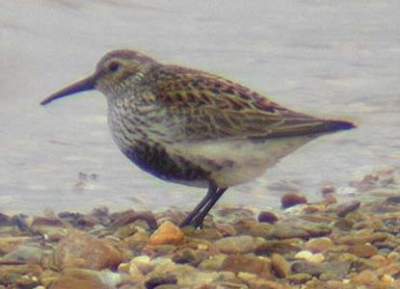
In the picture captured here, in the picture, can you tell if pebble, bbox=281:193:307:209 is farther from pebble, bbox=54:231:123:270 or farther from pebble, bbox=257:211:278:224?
pebble, bbox=54:231:123:270

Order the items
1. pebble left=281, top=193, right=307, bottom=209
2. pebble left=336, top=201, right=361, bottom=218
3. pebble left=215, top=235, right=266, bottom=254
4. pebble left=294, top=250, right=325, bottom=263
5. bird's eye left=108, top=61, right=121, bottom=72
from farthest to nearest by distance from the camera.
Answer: pebble left=281, top=193, right=307, bottom=209, bird's eye left=108, top=61, right=121, bottom=72, pebble left=336, top=201, right=361, bottom=218, pebble left=215, top=235, right=266, bottom=254, pebble left=294, top=250, right=325, bottom=263

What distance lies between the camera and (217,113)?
7.96 meters

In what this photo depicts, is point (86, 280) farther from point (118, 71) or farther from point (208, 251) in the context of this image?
point (118, 71)

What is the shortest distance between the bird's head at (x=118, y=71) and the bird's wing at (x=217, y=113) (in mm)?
264

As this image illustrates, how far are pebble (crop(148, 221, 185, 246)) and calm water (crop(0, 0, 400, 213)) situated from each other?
1.94 m

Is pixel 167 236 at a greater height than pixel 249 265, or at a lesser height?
lesser

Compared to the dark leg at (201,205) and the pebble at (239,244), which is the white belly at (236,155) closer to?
the dark leg at (201,205)

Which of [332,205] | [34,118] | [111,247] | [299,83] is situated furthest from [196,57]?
[111,247]

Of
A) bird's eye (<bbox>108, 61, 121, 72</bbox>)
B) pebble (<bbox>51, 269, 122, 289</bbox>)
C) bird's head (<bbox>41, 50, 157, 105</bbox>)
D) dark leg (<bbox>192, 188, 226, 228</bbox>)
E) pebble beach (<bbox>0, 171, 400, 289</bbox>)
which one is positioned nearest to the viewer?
pebble (<bbox>51, 269, 122, 289</bbox>)

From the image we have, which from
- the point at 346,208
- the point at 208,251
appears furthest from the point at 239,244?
the point at 346,208

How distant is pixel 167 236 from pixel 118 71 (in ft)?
4.62

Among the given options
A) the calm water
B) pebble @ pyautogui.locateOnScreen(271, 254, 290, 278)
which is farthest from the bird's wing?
the calm water

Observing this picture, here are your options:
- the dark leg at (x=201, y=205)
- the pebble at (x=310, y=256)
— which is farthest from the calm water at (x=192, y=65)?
the pebble at (x=310, y=256)

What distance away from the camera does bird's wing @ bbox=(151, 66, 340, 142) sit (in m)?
7.87
